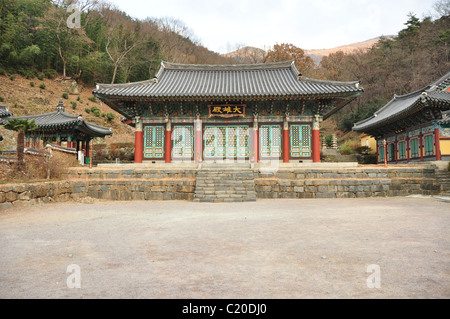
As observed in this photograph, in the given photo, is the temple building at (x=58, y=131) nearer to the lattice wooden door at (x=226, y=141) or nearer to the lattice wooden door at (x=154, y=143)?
the lattice wooden door at (x=154, y=143)

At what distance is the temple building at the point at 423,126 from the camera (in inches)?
646

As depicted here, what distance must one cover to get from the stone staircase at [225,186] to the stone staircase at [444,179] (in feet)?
31.6

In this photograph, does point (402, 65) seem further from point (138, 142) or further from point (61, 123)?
point (61, 123)

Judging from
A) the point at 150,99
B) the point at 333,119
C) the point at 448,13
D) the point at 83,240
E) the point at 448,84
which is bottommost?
the point at 83,240

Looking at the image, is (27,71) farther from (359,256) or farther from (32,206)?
(359,256)

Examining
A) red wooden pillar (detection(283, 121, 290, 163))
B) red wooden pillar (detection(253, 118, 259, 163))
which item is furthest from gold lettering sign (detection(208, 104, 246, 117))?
red wooden pillar (detection(283, 121, 290, 163))

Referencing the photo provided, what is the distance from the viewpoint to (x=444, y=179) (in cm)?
1387

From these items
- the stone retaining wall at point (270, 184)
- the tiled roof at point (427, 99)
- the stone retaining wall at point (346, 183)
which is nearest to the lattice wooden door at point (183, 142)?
the stone retaining wall at point (270, 184)

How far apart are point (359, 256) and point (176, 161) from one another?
587 inches

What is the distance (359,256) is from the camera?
3.87m

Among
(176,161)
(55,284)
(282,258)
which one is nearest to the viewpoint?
(55,284)

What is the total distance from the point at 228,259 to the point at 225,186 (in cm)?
887
